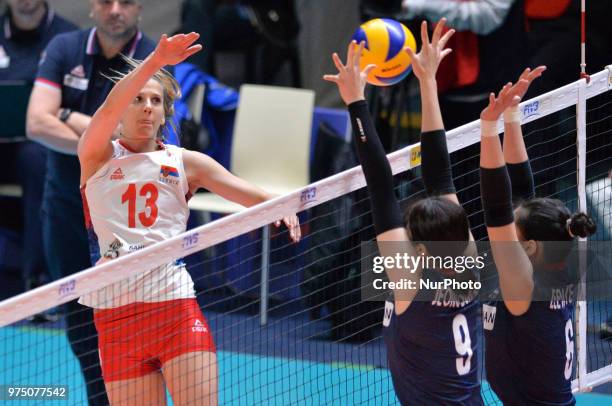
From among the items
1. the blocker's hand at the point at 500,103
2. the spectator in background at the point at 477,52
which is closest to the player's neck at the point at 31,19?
the spectator in background at the point at 477,52

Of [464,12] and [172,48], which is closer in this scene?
[172,48]

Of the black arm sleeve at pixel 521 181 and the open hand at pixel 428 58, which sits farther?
the black arm sleeve at pixel 521 181

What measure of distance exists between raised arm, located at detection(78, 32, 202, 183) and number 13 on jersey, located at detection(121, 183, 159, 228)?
0.60 ft

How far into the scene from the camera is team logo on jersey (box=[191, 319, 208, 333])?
4430 mm

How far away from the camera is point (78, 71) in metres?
6.36

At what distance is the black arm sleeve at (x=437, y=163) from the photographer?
4277mm

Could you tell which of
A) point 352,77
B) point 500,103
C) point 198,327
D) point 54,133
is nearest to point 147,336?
point 198,327

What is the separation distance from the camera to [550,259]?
4203 millimetres

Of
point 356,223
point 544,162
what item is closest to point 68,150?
point 356,223

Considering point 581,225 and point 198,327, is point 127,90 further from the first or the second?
point 581,225

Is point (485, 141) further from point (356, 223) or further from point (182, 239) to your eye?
point (356, 223)

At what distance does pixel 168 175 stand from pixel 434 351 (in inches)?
55.7

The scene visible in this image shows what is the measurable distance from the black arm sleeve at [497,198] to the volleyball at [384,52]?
3.60 ft

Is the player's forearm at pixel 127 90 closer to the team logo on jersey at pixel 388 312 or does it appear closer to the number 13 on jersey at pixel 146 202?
the number 13 on jersey at pixel 146 202
